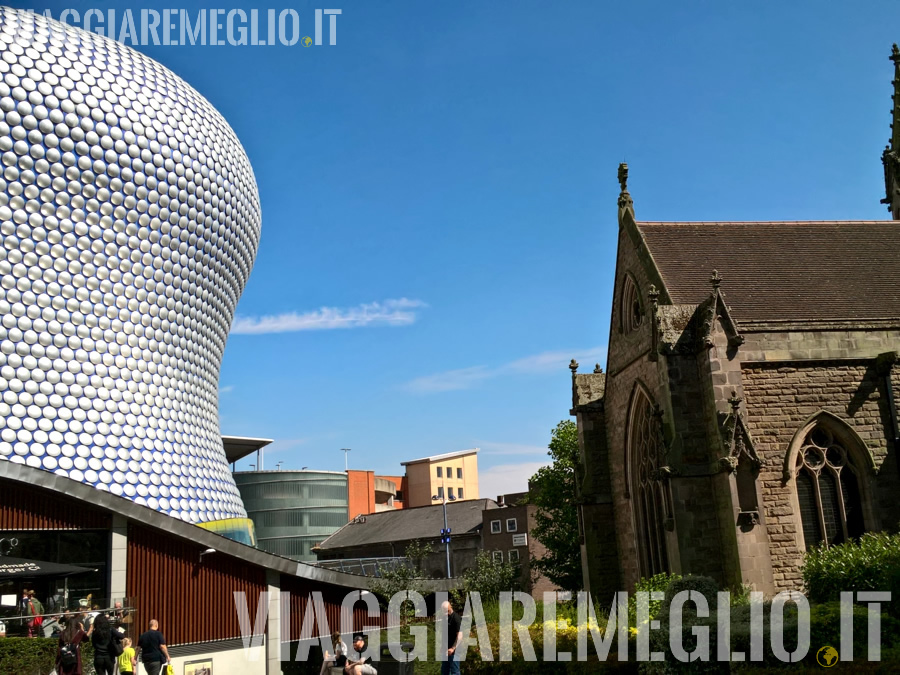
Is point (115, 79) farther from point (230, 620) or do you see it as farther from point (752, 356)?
point (752, 356)

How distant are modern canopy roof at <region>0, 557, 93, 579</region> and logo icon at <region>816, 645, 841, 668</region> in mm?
15881

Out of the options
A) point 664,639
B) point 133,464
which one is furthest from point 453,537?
point 664,639

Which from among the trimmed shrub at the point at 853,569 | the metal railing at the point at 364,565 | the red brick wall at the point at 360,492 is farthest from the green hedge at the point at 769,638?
the red brick wall at the point at 360,492

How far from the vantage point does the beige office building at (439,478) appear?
4114 inches

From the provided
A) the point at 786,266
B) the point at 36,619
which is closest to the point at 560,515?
the point at 786,266

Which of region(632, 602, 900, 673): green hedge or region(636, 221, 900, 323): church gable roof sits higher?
region(636, 221, 900, 323): church gable roof

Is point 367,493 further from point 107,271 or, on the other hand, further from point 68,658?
point 68,658

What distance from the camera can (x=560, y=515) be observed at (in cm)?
4025

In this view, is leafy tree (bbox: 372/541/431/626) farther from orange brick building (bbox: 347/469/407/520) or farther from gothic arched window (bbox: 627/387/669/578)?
orange brick building (bbox: 347/469/407/520)

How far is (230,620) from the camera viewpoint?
76.2 feet

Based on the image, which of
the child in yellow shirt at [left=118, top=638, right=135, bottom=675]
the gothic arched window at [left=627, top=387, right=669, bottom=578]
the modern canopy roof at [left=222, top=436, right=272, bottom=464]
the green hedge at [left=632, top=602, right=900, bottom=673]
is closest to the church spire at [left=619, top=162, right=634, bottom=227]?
the gothic arched window at [left=627, top=387, right=669, bottom=578]

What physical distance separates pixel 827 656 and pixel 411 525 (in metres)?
54.3

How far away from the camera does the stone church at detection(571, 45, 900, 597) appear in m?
18.9

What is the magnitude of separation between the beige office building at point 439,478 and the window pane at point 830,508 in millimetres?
83481
